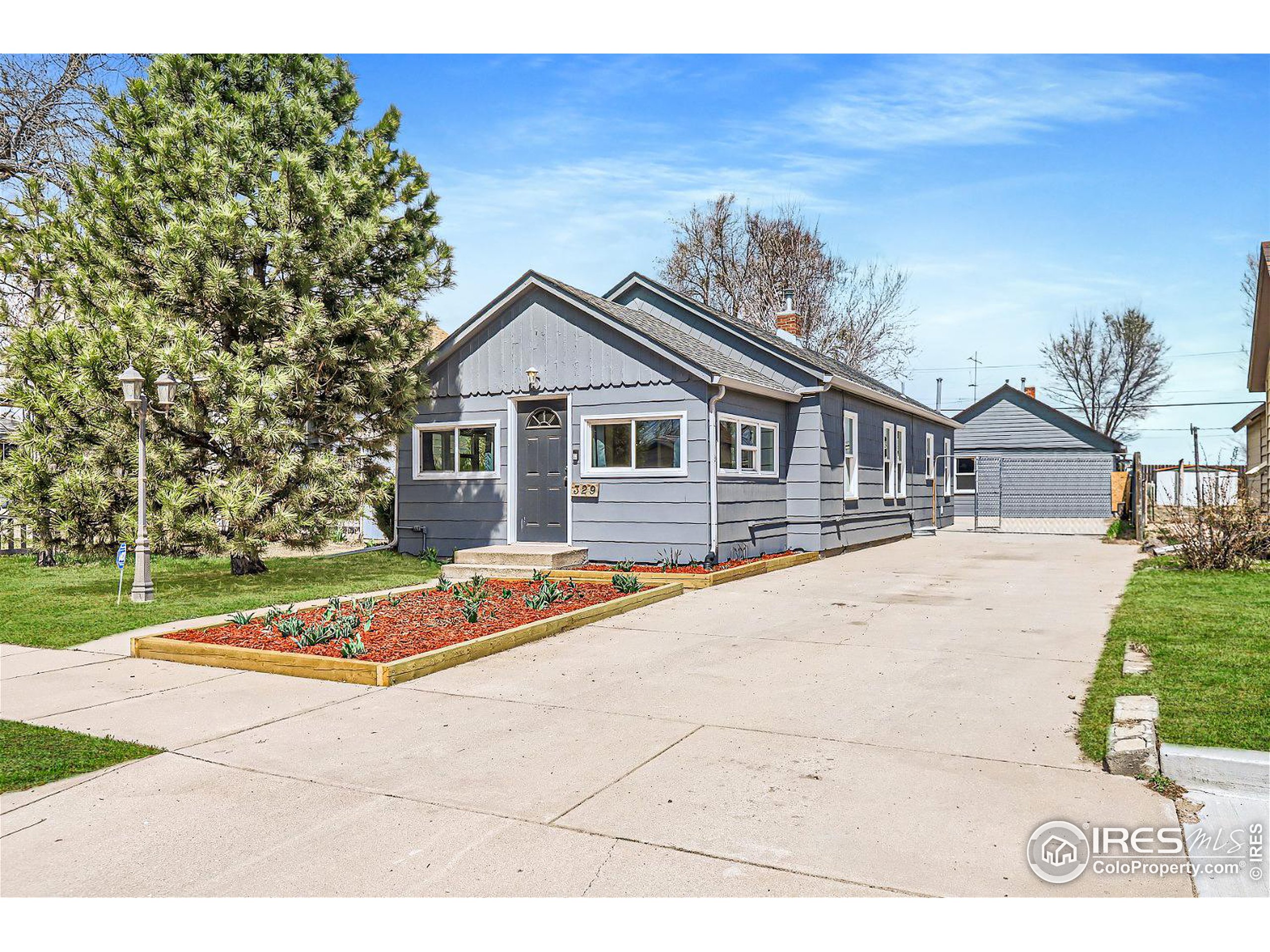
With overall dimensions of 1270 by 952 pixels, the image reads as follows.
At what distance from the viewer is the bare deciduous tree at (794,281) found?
3347 centimetres

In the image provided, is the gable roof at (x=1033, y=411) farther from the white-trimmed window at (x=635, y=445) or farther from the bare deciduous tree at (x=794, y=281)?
the white-trimmed window at (x=635, y=445)

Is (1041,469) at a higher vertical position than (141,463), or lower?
higher

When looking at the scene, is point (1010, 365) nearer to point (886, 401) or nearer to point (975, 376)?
point (975, 376)

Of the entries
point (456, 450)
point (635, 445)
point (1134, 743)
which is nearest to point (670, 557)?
point (635, 445)

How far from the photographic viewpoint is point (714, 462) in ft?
42.4

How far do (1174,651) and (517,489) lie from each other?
32.6 ft

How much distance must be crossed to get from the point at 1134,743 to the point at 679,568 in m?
8.51

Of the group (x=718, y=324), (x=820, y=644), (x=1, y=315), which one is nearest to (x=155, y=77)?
(x=1, y=315)

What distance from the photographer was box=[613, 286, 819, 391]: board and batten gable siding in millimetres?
15750

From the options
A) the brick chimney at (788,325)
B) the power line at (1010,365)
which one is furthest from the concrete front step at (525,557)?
the power line at (1010,365)

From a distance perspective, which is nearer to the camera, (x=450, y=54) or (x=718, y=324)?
(x=450, y=54)

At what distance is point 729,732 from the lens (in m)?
5.19

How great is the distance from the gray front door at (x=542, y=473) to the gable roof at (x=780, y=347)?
4.24 meters

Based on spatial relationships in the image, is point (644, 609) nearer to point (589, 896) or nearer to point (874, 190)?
point (874, 190)
